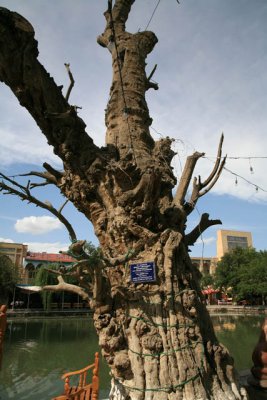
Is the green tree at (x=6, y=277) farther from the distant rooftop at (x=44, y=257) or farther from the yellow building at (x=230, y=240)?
the yellow building at (x=230, y=240)

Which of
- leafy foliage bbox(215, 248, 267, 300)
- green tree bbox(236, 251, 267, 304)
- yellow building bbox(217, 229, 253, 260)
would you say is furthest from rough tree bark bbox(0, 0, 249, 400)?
yellow building bbox(217, 229, 253, 260)

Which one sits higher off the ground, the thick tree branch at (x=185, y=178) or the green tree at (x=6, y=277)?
the thick tree branch at (x=185, y=178)

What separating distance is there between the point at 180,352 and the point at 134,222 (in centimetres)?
139

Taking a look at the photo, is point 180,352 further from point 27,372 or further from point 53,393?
point 27,372

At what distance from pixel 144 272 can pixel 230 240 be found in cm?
5604

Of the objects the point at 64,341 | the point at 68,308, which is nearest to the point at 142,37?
the point at 64,341

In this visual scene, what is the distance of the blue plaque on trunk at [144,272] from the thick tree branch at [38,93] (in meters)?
1.34

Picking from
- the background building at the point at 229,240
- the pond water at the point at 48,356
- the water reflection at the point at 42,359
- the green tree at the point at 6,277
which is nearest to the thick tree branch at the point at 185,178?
the pond water at the point at 48,356

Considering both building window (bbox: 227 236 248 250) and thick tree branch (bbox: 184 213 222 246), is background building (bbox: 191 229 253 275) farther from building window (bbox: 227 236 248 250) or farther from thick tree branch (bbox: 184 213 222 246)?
thick tree branch (bbox: 184 213 222 246)

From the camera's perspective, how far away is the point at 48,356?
31.0 feet

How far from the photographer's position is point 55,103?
11.8 ft

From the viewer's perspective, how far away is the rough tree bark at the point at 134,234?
2.80 metres

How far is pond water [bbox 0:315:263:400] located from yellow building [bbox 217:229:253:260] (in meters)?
41.3

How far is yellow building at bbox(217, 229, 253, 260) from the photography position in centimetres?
5444
